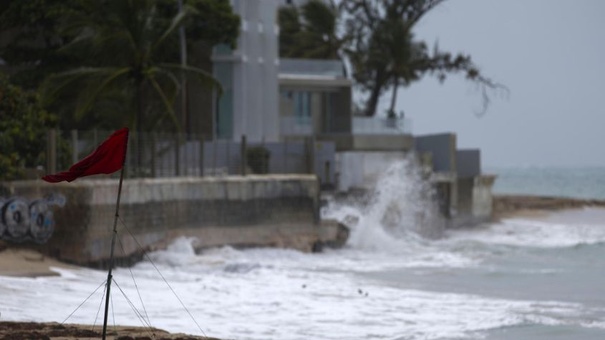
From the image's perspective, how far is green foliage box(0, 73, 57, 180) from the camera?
25920mm

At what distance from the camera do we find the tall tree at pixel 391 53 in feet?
190

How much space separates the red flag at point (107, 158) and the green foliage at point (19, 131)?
15.0 m

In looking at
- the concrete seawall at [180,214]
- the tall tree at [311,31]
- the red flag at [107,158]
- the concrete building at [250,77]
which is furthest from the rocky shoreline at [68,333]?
the tall tree at [311,31]

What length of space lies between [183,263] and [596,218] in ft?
130

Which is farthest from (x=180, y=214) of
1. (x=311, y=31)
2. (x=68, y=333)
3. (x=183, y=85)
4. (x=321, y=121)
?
(x=311, y=31)

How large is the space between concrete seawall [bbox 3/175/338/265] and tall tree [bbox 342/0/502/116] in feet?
76.3

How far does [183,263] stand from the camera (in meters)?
28.5

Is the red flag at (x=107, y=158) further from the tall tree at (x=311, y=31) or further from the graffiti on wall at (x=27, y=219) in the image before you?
the tall tree at (x=311, y=31)

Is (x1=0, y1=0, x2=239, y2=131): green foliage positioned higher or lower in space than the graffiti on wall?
higher

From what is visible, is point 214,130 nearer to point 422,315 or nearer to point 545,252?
point 545,252

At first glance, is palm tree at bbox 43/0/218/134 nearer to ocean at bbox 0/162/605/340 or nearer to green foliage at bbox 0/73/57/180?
green foliage at bbox 0/73/57/180

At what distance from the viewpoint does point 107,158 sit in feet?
35.2

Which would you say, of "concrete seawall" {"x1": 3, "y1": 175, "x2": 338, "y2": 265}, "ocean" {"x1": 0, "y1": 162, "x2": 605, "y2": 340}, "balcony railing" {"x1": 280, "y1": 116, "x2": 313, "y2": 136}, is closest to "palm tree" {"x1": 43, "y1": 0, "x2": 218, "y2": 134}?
"concrete seawall" {"x1": 3, "y1": 175, "x2": 338, "y2": 265}

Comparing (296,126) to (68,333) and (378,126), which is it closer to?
(378,126)
